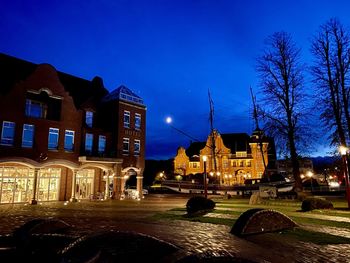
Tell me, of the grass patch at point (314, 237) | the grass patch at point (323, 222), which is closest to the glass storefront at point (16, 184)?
the grass patch at point (323, 222)

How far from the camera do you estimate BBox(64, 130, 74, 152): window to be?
3065cm

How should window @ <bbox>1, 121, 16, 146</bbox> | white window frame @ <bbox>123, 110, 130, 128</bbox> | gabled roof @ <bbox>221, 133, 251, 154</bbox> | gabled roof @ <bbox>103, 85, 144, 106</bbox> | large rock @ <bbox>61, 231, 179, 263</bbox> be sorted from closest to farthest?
large rock @ <bbox>61, 231, 179, 263</bbox> → window @ <bbox>1, 121, 16, 146</bbox> → gabled roof @ <bbox>103, 85, 144, 106</bbox> → white window frame @ <bbox>123, 110, 130, 128</bbox> → gabled roof @ <bbox>221, 133, 251, 154</bbox>

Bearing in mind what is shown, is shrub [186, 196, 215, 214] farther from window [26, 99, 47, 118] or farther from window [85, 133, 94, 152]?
window [26, 99, 47, 118]

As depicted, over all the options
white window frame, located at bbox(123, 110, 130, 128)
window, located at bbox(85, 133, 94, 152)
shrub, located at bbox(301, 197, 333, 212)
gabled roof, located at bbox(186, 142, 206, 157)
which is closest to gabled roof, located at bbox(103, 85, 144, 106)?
white window frame, located at bbox(123, 110, 130, 128)

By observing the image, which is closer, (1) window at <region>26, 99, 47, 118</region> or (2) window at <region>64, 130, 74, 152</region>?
(1) window at <region>26, 99, 47, 118</region>

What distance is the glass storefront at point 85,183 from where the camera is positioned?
110 ft

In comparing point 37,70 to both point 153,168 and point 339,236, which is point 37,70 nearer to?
point 339,236

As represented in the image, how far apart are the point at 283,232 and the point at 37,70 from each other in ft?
89.9

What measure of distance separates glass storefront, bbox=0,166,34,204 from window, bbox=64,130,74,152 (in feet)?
13.5

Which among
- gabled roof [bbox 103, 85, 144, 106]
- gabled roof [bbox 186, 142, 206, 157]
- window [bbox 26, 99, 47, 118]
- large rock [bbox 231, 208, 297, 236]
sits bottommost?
large rock [bbox 231, 208, 297, 236]

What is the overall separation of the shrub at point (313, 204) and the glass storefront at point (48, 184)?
23.7 meters

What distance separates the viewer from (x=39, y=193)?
95.2 ft

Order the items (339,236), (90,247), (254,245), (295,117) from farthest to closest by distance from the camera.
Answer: (295,117)
(339,236)
(254,245)
(90,247)

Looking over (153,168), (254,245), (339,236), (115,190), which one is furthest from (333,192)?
(153,168)
